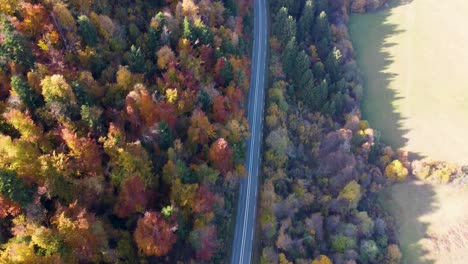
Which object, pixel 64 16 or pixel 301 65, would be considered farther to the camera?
pixel 301 65

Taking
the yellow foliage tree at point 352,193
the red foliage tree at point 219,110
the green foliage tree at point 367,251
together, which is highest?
the red foliage tree at point 219,110

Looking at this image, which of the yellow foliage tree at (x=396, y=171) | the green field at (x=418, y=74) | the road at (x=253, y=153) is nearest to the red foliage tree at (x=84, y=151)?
the road at (x=253, y=153)

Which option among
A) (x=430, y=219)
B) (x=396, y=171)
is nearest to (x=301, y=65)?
(x=396, y=171)

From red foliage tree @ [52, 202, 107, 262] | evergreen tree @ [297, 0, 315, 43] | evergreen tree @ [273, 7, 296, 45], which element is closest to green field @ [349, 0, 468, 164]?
evergreen tree @ [297, 0, 315, 43]

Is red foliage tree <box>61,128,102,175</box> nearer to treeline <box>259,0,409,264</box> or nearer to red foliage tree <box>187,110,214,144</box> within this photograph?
red foliage tree <box>187,110,214,144</box>

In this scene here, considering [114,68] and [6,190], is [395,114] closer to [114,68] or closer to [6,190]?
[114,68]

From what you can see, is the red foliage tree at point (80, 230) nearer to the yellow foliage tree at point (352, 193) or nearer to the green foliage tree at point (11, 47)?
the green foliage tree at point (11, 47)

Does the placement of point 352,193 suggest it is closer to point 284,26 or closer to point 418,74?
point 284,26
